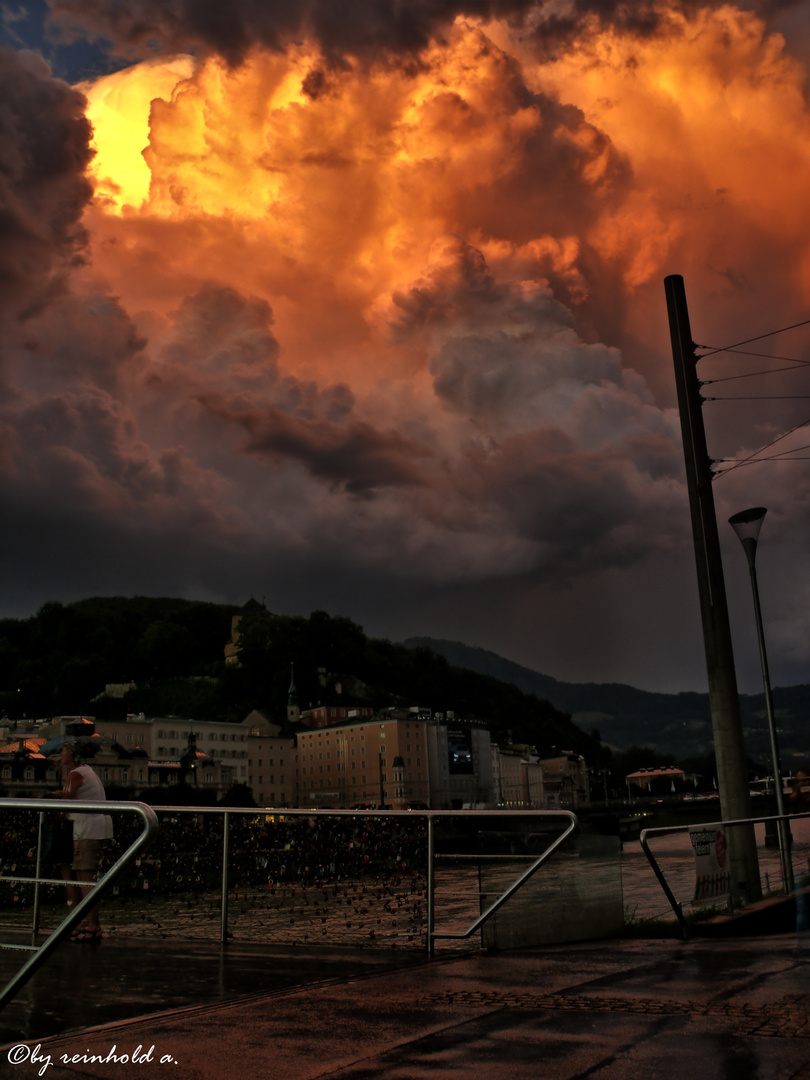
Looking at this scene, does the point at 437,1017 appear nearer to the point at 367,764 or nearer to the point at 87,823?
the point at 87,823

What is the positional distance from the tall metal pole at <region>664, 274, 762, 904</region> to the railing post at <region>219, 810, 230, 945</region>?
570cm

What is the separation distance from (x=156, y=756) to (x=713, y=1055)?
150914 millimetres

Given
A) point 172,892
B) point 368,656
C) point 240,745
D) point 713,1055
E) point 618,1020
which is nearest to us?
point 713,1055

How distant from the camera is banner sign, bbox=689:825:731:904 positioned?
9719 millimetres

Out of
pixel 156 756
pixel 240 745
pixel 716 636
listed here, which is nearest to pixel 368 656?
pixel 240 745

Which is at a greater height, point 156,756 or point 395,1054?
point 156,756

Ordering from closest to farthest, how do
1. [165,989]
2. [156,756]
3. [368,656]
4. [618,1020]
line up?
[618,1020] < [165,989] < [156,756] < [368,656]

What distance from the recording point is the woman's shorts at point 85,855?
29.7 ft

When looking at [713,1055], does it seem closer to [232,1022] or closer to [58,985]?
[232,1022]

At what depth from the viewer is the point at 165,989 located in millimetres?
6242

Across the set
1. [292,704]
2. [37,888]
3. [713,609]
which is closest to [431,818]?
[37,888]

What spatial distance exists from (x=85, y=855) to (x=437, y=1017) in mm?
4967

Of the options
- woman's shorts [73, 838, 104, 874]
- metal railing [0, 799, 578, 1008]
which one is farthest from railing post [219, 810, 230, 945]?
woman's shorts [73, 838, 104, 874]

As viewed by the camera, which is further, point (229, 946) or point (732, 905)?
point (732, 905)
